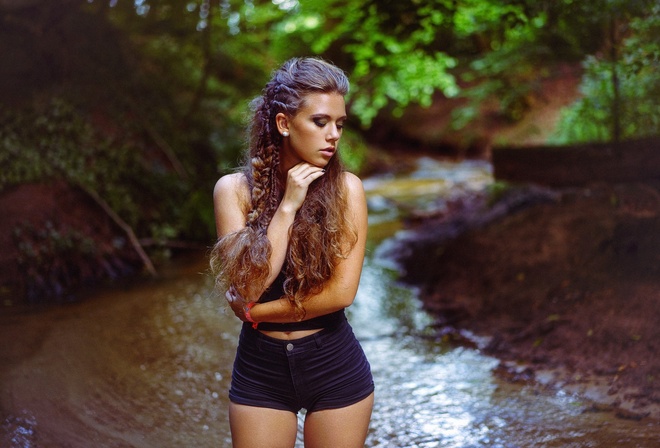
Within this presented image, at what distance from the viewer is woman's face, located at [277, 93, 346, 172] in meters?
2.42

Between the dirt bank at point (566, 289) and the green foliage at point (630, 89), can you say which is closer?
the dirt bank at point (566, 289)

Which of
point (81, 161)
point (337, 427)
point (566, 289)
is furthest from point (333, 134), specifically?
point (81, 161)

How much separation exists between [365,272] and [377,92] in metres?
3.85

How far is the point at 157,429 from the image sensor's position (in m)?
3.82

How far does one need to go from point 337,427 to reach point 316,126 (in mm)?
1162

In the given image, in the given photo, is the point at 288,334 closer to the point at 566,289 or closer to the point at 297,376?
the point at 297,376

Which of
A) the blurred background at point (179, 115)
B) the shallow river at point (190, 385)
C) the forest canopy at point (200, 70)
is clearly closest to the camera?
the shallow river at point (190, 385)

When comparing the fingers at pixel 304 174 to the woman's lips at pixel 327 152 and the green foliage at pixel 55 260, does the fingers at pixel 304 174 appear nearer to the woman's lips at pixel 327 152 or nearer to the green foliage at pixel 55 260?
the woman's lips at pixel 327 152

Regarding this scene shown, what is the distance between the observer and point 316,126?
2438 millimetres

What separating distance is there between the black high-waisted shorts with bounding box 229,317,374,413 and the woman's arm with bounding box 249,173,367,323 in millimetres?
101

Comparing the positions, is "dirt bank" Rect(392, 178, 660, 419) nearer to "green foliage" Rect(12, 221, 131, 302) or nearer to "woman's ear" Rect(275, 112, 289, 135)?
"woman's ear" Rect(275, 112, 289, 135)

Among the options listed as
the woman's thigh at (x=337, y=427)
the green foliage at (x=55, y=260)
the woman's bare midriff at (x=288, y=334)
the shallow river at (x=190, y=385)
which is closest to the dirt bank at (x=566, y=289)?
the shallow river at (x=190, y=385)

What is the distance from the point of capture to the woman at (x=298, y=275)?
2.36m

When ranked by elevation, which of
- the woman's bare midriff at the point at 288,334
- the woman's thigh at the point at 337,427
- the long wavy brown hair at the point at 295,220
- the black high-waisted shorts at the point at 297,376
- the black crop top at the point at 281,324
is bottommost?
the woman's thigh at the point at 337,427
